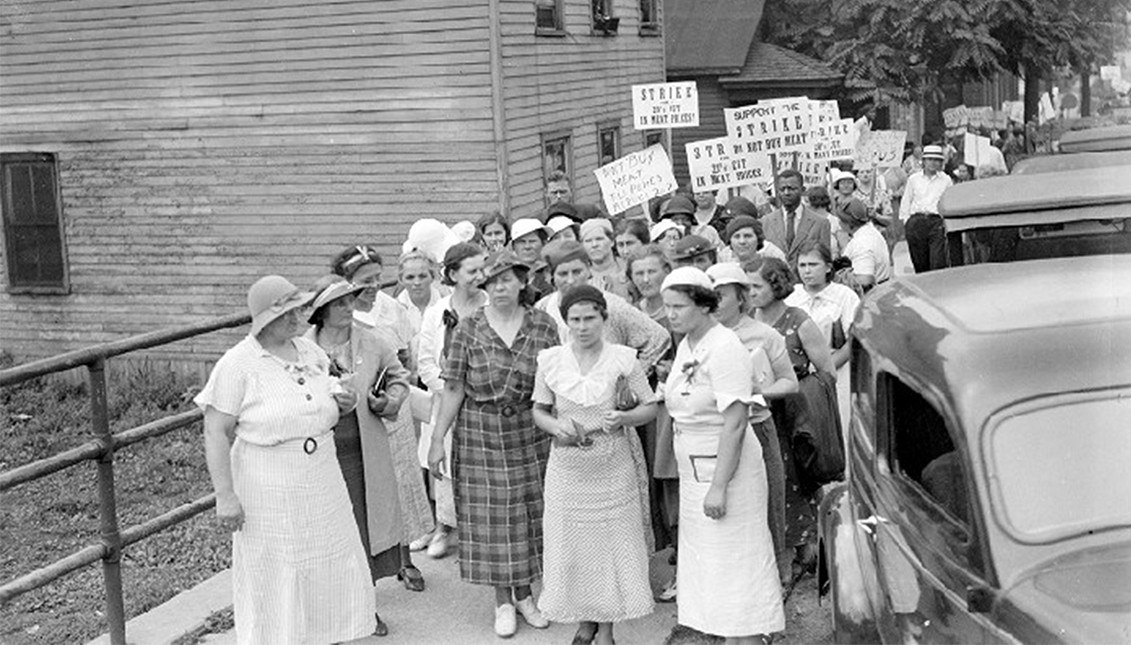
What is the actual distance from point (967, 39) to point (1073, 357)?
26496mm

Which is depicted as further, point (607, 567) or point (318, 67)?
point (318, 67)

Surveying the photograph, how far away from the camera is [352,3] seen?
18.0m

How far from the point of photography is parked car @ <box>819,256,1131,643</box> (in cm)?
384

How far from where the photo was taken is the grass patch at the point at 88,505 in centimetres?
946

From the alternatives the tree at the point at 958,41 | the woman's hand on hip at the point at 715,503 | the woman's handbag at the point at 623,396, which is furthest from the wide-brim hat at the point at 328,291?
the tree at the point at 958,41

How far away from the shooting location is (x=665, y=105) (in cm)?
1638

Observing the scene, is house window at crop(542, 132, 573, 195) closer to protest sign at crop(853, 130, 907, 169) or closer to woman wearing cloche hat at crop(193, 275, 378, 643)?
protest sign at crop(853, 130, 907, 169)

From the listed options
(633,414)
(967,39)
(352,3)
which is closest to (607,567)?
(633,414)

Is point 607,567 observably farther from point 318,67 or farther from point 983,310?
point 318,67

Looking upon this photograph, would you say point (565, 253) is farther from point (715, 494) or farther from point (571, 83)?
point (571, 83)

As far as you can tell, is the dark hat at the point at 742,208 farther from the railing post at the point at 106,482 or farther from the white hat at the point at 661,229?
the railing post at the point at 106,482

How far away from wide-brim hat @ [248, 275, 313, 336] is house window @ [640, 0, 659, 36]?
64.3 ft

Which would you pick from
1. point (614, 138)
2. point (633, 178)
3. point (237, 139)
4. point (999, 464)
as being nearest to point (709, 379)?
point (999, 464)

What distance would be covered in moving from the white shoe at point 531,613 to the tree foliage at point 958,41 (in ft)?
79.7
